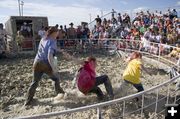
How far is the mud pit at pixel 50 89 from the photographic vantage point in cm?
717

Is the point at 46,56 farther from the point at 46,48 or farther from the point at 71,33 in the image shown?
the point at 71,33

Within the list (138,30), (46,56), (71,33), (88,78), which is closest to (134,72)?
(88,78)

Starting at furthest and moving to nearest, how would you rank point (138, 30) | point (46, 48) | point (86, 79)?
point (138, 30), point (46, 48), point (86, 79)

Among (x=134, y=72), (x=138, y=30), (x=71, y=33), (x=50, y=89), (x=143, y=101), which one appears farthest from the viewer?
(x=71, y=33)

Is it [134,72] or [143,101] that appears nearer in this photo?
[143,101]

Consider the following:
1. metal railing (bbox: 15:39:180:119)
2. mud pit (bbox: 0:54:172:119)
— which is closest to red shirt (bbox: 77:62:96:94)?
mud pit (bbox: 0:54:172:119)

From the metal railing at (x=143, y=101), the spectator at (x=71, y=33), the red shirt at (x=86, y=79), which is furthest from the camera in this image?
the spectator at (x=71, y=33)

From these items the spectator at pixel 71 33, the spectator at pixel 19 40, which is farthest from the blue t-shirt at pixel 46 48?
the spectator at pixel 71 33

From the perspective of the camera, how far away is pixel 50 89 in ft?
30.0

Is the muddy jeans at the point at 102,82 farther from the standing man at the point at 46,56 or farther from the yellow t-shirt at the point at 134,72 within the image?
the standing man at the point at 46,56

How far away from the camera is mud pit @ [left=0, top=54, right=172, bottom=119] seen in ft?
23.5

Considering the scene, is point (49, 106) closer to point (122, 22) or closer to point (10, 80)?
point (10, 80)

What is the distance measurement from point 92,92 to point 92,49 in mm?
10892

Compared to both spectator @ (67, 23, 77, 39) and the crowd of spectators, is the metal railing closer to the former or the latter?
the crowd of spectators
